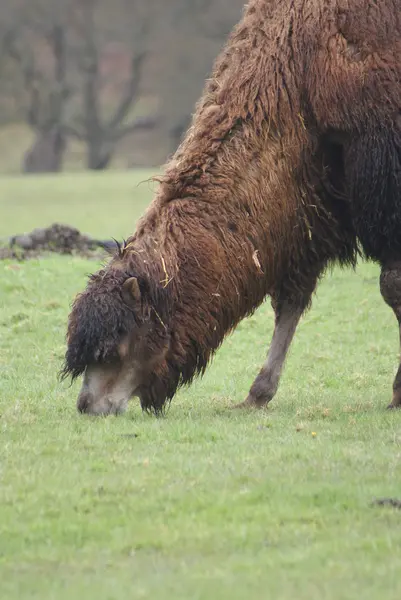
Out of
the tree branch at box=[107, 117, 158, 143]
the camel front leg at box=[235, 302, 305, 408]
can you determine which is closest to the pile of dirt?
the camel front leg at box=[235, 302, 305, 408]

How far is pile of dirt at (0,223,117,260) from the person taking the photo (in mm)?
17797

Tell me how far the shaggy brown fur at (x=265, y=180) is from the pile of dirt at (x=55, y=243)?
369 inches

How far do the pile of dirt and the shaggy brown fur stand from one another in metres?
9.38

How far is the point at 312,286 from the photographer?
8938 millimetres

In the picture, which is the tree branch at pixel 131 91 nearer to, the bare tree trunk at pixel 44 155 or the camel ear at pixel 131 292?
the bare tree trunk at pixel 44 155

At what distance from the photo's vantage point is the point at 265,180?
8.20 m

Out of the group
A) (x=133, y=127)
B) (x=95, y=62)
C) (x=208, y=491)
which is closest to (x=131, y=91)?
(x=133, y=127)

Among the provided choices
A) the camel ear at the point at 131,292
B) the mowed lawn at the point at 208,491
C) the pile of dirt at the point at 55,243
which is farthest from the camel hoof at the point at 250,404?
the pile of dirt at the point at 55,243

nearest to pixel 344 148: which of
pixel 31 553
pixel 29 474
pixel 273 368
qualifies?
pixel 273 368

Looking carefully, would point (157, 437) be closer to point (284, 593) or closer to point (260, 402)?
point (260, 402)

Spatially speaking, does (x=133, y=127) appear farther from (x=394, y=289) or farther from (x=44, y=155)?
(x=394, y=289)

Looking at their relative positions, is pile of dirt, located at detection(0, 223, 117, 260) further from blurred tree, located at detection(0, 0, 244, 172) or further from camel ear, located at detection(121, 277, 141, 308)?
blurred tree, located at detection(0, 0, 244, 172)

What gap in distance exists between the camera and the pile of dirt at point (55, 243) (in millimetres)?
17797

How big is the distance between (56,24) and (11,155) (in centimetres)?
1024
